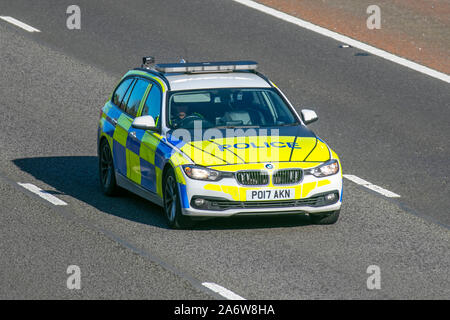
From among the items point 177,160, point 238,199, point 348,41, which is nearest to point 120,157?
point 177,160

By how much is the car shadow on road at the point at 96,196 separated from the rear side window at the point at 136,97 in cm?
119

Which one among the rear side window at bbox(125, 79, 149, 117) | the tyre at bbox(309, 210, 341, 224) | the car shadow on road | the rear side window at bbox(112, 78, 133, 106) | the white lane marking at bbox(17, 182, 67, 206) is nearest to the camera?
the tyre at bbox(309, 210, 341, 224)

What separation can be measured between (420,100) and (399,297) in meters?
11.0

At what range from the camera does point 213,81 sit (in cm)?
1470

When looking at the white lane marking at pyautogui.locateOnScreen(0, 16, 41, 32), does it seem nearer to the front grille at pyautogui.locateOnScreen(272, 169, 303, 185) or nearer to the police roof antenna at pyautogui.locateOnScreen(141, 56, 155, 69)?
the police roof antenna at pyautogui.locateOnScreen(141, 56, 155, 69)

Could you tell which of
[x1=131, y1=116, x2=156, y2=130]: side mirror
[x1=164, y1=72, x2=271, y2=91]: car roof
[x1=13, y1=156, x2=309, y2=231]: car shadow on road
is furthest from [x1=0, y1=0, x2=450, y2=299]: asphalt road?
[x1=164, y1=72, x2=271, y2=91]: car roof

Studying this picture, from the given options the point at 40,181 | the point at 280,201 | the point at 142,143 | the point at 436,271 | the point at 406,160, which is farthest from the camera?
the point at 406,160

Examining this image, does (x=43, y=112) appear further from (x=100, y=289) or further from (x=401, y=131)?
(x=100, y=289)

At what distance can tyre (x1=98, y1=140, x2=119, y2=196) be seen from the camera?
51.1ft

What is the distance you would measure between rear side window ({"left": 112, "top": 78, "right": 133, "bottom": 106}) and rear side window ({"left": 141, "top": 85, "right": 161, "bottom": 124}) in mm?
952

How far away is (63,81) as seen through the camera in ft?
74.7

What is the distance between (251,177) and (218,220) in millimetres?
1199
